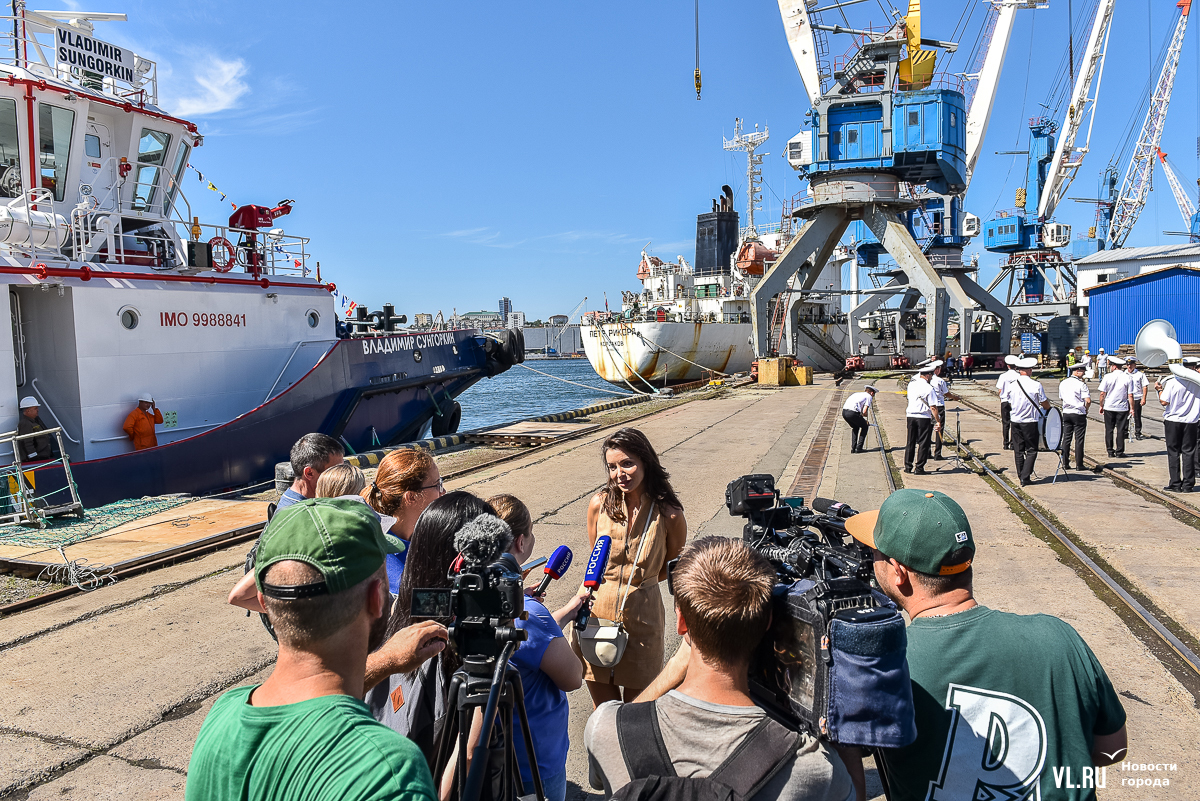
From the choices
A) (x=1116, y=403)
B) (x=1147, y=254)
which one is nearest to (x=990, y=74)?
(x=1147, y=254)

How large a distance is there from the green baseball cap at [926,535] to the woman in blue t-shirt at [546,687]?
94 centimetres

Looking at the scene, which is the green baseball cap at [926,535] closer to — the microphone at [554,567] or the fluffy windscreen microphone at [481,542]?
the microphone at [554,567]

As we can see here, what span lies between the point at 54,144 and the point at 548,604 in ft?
31.7

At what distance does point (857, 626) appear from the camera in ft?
5.06

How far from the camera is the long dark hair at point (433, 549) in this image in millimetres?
2158

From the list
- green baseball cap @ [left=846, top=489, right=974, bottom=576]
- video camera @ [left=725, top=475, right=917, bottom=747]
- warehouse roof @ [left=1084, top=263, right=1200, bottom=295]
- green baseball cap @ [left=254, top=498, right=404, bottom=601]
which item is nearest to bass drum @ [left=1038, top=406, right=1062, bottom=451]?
green baseball cap @ [left=846, top=489, right=974, bottom=576]

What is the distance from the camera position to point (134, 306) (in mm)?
9570

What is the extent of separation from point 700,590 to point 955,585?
75 centimetres

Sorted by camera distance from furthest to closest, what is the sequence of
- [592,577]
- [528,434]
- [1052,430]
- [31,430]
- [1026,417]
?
[528,434]
[1026,417]
[31,430]
[1052,430]
[592,577]

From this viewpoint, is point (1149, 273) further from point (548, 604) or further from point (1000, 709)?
point (1000, 709)

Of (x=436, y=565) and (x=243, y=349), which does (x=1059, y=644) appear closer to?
(x=436, y=565)

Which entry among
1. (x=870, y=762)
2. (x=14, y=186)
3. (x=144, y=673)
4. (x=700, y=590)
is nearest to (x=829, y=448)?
(x=870, y=762)

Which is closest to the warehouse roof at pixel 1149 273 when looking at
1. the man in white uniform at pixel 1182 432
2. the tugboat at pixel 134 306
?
the man in white uniform at pixel 1182 432

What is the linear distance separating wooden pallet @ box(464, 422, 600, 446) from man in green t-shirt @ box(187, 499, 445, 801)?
1180 centimetres
